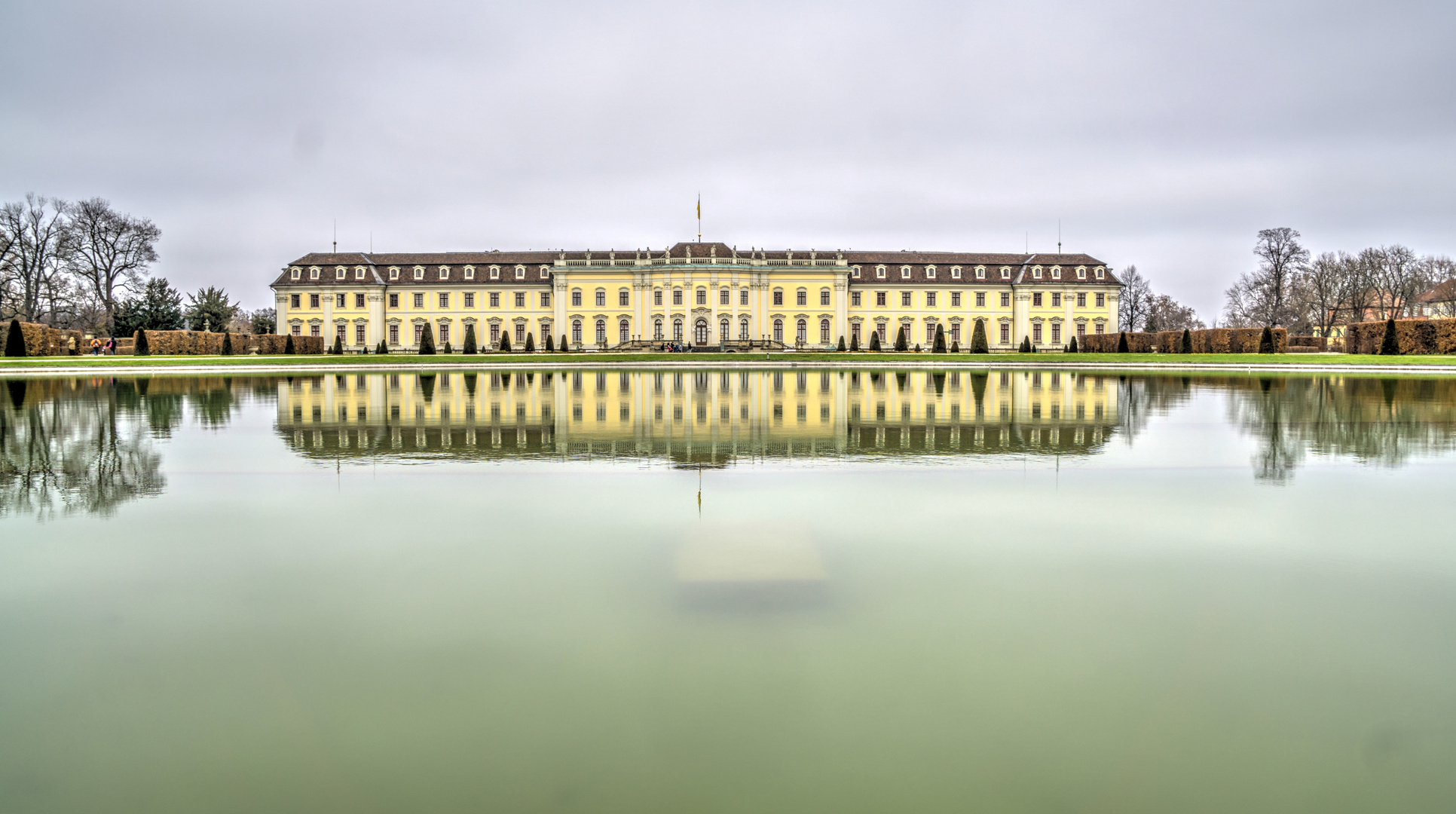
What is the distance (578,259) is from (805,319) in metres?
20.1

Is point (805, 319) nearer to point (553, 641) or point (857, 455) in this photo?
point (857, 455)

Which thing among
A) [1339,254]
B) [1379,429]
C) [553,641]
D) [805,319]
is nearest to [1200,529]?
[553,641]

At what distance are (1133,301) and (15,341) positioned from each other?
90.8 m

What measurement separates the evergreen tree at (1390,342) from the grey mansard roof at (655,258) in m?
31.0

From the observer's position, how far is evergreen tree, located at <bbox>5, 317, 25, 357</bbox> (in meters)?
40.8

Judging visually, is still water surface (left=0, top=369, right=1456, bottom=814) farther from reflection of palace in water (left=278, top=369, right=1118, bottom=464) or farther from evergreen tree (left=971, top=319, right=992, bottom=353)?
evergreen tree (left=971, top=319, right=992, bottom=353)

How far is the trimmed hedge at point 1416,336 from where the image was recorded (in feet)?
134

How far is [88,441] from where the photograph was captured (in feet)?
38.1

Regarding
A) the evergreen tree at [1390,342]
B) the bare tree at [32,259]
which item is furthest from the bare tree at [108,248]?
the evergreen tree at [1390,342]

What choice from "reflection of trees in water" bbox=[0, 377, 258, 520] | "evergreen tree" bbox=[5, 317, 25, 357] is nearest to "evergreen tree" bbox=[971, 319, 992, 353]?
"reflection of trees in water" bbox=[0, 377, 258, 520]

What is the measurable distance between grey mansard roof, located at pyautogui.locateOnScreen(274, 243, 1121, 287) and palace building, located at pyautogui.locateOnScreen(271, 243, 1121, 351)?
0.12 metres

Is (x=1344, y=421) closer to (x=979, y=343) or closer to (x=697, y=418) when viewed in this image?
(x=697, y=418)

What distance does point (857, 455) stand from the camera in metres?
10.2

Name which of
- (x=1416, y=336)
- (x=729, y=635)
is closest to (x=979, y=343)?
(x=1416, y=336)
